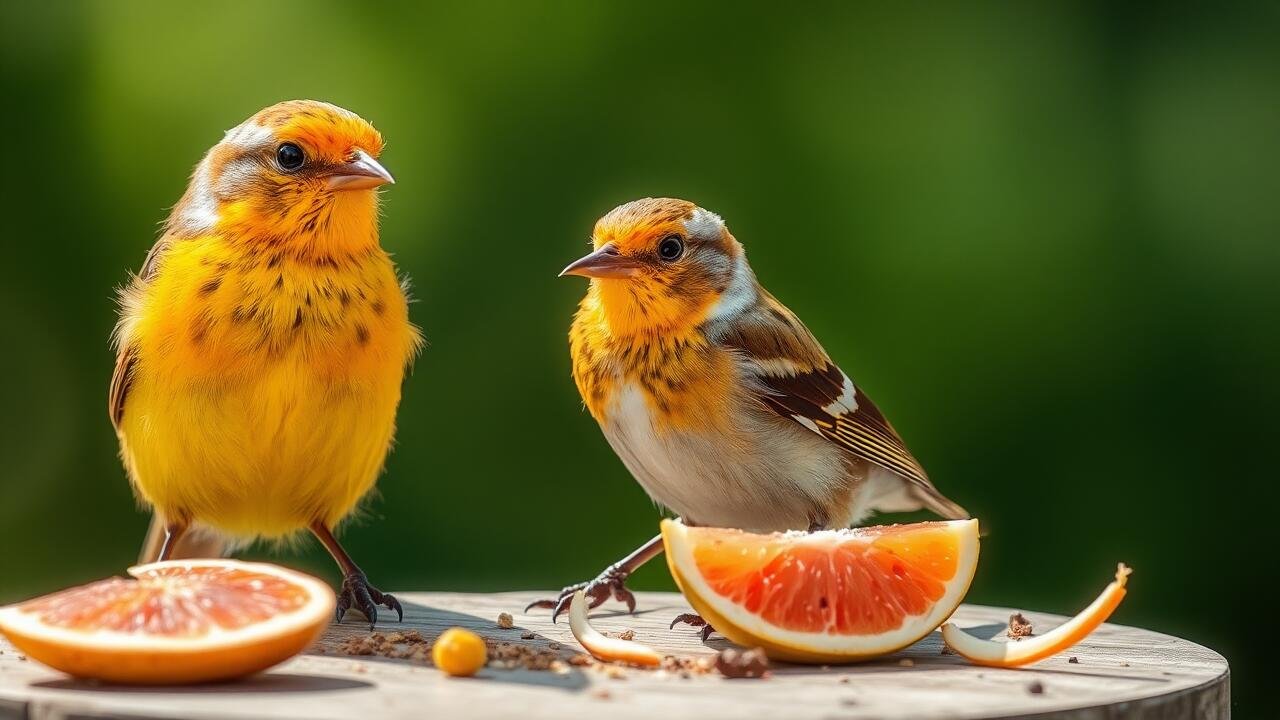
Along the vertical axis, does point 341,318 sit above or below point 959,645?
above

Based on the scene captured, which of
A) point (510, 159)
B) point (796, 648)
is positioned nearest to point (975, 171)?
point (510, 159)

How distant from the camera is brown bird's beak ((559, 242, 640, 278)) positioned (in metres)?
4.50

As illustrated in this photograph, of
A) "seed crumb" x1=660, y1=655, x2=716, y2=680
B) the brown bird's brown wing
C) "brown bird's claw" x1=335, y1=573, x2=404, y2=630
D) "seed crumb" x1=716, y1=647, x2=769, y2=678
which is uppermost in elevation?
the brown bird's brown wing

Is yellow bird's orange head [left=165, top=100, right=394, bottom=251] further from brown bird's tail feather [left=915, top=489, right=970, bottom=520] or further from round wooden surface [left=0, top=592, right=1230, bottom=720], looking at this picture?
brown bird's tail feather [left=915, top=489, right=970, bottom=520]

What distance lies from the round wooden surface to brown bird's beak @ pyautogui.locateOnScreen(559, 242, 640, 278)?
3.81 ft

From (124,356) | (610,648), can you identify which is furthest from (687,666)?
(124,356)

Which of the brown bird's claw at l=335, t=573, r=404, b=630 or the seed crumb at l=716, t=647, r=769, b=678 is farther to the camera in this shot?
the brown bird's claw at l=335, t=573, r=404, b=630

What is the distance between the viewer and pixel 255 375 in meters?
4.22

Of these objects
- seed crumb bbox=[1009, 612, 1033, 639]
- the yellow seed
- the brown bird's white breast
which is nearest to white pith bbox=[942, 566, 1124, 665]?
seed crumb bbox=[1009, 612, 1033, 639]

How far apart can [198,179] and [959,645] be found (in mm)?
2852

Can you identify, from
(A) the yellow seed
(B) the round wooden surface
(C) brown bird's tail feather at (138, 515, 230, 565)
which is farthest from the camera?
(C) brown bird's tail feather at (138, 515, 230, 565)

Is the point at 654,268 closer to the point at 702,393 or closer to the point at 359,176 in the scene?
the point at 702,393

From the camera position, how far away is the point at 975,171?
696 centimetres

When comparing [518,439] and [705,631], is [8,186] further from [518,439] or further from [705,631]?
[705,631]
